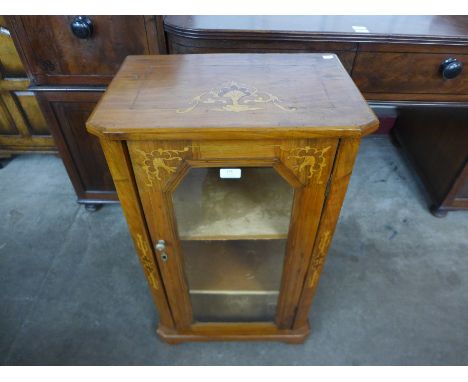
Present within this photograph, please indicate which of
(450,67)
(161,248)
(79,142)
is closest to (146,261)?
(161,248)

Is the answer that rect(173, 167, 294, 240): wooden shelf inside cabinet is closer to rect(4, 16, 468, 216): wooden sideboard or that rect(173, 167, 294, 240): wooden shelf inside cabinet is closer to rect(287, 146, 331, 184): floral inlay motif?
rect(287, 146, 331, 184): floral inlay motif

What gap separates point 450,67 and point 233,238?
0.64 meters

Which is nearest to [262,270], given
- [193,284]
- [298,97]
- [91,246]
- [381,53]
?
[193,284]

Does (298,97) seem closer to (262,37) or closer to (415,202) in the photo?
(262,37)

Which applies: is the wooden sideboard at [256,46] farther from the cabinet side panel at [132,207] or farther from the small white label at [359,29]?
the cabinet side panel at [132,207]

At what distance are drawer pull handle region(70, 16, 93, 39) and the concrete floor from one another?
69cm

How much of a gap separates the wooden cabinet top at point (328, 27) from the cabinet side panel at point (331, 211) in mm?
375

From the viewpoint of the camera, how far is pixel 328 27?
0.74m

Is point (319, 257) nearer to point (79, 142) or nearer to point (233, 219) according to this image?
point (233, 219)

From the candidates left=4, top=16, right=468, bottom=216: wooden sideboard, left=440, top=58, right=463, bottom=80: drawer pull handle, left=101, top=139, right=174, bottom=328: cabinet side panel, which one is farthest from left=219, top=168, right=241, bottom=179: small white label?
left=440, top=58, right=463, bottom=80: drawer pull handle

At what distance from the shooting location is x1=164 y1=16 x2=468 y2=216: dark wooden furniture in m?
0.72

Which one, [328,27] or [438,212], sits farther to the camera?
[438,212]

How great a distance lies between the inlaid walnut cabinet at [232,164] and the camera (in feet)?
1.45

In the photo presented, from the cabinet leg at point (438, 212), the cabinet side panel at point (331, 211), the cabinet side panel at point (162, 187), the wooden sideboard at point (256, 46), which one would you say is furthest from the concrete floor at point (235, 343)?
the wooden sideboard at point (256, 46)
